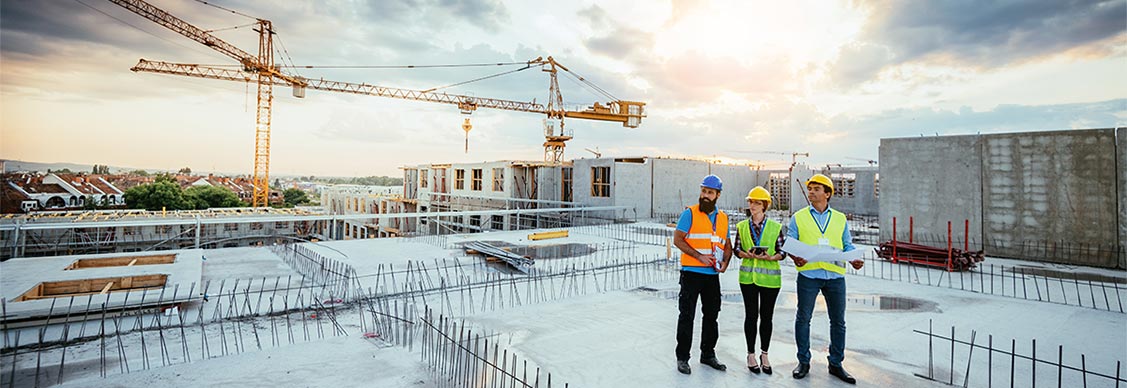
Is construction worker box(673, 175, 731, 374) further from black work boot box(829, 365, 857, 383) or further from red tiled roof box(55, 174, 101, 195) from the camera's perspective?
red tiled roof box(55, 174, 101, 195)

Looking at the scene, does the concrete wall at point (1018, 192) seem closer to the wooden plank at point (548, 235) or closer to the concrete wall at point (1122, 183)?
the concrete wall at point (1122, 183)

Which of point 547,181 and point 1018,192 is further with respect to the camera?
point 547,181

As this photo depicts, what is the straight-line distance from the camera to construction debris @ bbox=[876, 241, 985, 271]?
384 inches

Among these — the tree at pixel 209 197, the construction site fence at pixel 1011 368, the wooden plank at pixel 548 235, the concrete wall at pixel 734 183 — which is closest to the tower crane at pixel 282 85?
the tree at pixel 209 197

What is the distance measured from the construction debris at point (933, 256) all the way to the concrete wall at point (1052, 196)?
313 centimetres

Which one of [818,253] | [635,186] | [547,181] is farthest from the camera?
[547,181]

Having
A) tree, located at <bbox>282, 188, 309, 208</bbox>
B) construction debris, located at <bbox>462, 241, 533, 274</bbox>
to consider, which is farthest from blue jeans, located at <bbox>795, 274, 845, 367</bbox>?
tree, located at <bbox>282, 188, 309, 208</bbox>

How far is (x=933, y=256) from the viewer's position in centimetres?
1024

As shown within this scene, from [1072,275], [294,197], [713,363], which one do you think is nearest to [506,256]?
[713,363]

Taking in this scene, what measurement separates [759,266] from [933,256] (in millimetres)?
8835

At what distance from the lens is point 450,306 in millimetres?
6590

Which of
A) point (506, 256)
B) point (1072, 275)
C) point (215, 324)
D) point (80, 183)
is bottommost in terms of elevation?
point (215, 324)

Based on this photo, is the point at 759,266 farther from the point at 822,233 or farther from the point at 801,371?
the point at 801,371

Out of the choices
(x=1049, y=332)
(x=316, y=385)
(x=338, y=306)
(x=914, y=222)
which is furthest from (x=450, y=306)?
(x=914, y=222)
